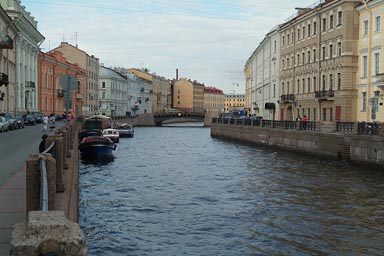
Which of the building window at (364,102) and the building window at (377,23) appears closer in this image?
the building window at (377,23)

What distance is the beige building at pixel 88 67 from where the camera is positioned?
331 feet

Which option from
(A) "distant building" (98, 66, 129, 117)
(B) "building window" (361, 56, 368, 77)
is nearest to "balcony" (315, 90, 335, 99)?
(B) "building window" (361, 56, 368, 77)

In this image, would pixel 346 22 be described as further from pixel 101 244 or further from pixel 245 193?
pixel 101 244

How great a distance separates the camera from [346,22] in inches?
1875

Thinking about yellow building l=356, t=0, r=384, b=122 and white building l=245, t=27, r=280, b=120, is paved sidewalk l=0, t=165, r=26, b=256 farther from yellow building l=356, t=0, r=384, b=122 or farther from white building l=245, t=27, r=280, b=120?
white building l=245, t=27, r=280, b=120

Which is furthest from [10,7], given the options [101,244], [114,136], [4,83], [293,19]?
[101,244]

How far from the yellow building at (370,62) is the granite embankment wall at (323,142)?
5.90 m

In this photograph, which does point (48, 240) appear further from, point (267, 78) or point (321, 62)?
point (267, 78)

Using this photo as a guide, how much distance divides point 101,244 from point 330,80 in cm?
4275

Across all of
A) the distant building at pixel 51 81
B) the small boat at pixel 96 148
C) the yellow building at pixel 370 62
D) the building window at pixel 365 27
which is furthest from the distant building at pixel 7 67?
the building window at pixel 365 27

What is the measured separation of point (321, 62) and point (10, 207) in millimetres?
48816

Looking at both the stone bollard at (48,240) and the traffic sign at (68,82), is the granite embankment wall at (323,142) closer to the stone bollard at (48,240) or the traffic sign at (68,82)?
the traffic sign at (68,82)

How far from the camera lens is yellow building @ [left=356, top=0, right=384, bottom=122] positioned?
4228cm

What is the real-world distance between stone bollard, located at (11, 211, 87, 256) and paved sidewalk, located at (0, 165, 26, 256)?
2476 mm
